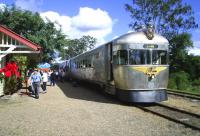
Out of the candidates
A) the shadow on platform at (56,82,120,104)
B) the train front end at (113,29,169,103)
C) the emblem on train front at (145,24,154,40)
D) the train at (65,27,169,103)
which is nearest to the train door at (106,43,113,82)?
the train at (65,27,169,103)

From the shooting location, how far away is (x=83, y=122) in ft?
38.1

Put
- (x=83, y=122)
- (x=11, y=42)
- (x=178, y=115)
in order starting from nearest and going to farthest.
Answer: (x=83, y=122) < (x=178, y=115) < (x=11, y=42)

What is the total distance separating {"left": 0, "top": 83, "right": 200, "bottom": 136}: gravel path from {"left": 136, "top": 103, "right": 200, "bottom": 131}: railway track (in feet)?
0.89

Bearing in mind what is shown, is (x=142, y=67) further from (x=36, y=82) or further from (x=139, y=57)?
(x=36, y=82)

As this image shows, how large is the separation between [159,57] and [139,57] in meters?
0.95

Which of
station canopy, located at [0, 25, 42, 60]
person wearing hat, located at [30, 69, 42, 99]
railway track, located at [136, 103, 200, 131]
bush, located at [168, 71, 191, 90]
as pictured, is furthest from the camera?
bush, located at [168, 71, 191, 90]

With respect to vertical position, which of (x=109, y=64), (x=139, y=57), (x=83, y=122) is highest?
(x=139, y=57)

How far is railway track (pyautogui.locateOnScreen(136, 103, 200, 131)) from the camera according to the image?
11.3 meters

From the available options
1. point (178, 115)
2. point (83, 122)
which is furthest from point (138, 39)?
point (83, 122)

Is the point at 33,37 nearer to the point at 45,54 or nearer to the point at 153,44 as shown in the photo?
the point at 45,54

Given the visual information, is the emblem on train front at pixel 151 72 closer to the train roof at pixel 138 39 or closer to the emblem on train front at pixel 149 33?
the train roof at pixel 138 39

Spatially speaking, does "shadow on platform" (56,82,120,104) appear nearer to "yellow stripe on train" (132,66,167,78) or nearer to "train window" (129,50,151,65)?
"yellow stripe on train" (132,66,167,78)

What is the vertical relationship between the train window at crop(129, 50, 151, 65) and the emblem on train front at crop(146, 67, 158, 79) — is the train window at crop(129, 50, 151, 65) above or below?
above

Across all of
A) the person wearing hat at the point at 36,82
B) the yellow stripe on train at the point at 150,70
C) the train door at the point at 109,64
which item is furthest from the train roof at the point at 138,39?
the person wearing hat at the point at 36,82
